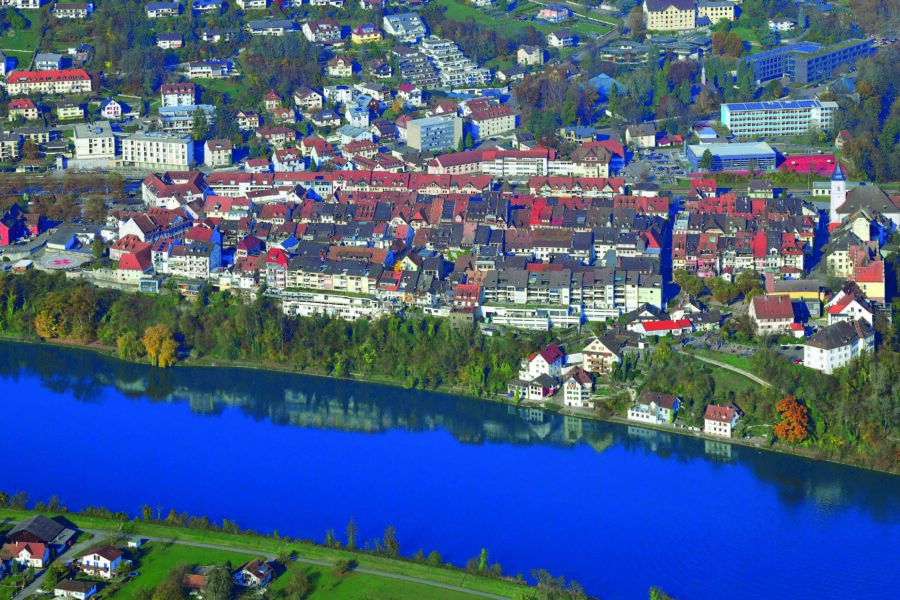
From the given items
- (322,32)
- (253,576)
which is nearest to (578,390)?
(253,576)

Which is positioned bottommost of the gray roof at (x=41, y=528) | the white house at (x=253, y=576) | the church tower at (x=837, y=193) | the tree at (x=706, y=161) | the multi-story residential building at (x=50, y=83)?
the white house at (x=253, y=576)

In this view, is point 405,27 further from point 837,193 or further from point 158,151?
point 837,193

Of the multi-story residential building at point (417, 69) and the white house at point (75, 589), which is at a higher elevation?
the multi-story residential building at point (417, 69)

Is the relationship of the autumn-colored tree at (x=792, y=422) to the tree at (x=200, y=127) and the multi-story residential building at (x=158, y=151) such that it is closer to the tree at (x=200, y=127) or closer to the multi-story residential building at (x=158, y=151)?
the multi-story residential building at (x=158, y=151)

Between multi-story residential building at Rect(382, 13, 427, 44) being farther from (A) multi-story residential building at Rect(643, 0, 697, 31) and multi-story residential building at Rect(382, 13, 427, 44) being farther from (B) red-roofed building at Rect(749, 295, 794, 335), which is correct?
(B) red-roofed building at Rect(749, 295, 794, 335)

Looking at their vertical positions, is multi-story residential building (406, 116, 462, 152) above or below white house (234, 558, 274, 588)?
above

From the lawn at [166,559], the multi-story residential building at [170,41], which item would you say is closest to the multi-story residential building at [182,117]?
the multi-story residential building at [170,41]

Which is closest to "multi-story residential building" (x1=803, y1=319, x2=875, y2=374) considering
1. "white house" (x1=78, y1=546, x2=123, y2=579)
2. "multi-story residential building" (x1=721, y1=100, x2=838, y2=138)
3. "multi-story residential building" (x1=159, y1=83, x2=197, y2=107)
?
"white house" (x1=78, y1=546, x2=123, y2=579)
